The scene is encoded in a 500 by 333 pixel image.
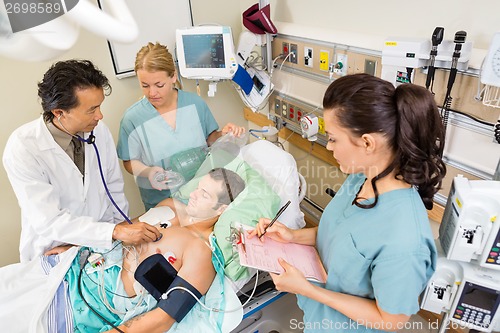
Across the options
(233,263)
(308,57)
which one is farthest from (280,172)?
(308,57)

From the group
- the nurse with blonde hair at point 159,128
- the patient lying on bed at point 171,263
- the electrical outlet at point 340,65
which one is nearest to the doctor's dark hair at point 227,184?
the patient lying on bed at point 171,263

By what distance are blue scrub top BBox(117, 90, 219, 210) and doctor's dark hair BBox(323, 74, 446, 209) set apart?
0.94 metres

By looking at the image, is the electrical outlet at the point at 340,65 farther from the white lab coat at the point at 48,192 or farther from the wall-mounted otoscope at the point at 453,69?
the white lab coat at the point at 48,192

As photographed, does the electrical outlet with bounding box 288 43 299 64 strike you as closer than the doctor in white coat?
No

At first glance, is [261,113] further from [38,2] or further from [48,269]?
[38,2]

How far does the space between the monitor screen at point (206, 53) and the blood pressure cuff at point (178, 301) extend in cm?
143

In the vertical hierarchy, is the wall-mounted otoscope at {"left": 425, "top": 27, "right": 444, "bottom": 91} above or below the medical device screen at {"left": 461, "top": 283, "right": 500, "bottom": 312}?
above

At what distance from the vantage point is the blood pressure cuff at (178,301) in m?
1.27

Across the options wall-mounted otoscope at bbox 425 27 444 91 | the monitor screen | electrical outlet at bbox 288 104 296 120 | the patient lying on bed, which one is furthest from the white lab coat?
wall-mounted otoscope at bbox 425 27 444 91

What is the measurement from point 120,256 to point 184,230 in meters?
0.31

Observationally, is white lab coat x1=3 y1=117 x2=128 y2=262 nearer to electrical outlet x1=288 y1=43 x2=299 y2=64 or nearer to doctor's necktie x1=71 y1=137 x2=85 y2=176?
doctor's necktie x1=71 y1=137 x2=85 y2=176

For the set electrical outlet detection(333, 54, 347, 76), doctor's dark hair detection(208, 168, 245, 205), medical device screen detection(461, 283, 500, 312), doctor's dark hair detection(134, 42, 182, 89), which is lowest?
medical device screen detection(461, 283, 500, 312)

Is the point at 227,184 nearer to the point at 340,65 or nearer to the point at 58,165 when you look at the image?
the point at 58,165

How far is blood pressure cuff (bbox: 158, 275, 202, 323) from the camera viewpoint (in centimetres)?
127
